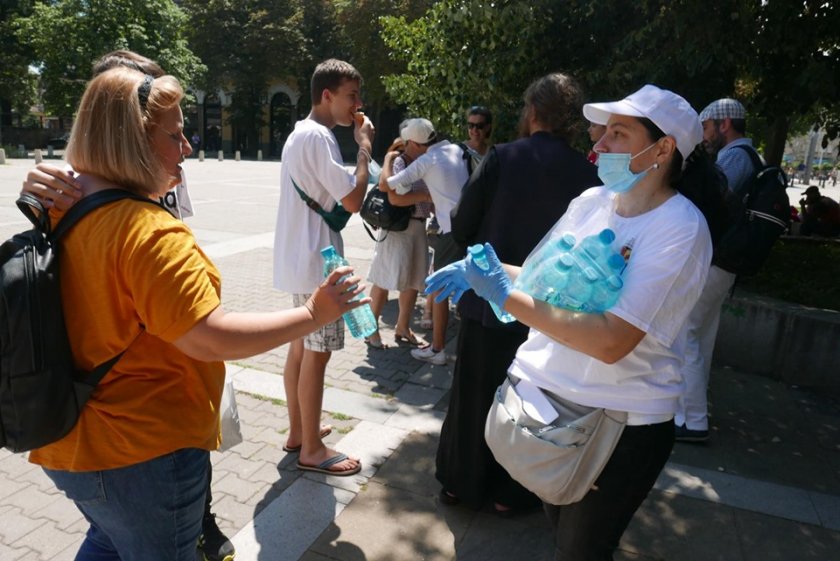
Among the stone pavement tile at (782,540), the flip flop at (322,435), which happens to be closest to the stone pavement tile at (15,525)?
the flip flop at (322,435)

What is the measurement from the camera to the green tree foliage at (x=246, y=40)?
1555 inches

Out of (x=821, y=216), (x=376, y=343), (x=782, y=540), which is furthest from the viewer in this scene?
(x=821, y=216)

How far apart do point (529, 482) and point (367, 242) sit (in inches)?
352

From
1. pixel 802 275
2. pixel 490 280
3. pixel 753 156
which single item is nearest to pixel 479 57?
pixel 753 156

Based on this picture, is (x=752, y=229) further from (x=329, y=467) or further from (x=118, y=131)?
(x=118, y=131)

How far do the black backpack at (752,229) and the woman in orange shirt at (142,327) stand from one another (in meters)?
3.18

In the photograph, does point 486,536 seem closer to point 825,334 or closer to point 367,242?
point 825,334

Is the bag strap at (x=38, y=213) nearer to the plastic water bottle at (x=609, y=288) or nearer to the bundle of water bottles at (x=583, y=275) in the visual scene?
the bundle of water bottles at (x=583, y=275)

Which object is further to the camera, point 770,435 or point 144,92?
point 770,435

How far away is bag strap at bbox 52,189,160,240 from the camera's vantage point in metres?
1.46

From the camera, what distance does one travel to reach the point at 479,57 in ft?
18.2

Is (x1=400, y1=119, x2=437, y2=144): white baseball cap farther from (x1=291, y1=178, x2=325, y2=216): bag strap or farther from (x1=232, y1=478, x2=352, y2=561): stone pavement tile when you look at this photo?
(x1=232, y1=478, x2=352, y2=561): stone pavement tile

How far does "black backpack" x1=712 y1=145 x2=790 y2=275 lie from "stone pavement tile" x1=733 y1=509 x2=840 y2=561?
161 centimetres

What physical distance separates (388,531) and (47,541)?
1.51 meters
